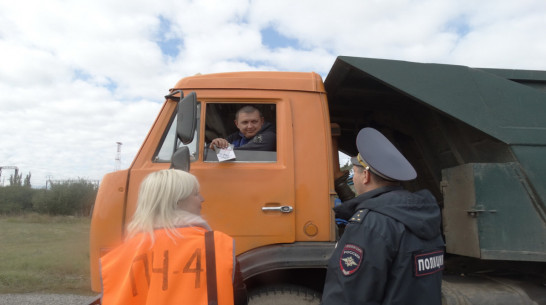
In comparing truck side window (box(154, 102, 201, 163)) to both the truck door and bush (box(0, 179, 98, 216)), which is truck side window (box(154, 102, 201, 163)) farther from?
bush (box(0, 179, 98, 216))

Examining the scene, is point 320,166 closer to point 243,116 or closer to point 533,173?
point 243,116

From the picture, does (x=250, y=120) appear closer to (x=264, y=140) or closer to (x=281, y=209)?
(x=264, y=140)

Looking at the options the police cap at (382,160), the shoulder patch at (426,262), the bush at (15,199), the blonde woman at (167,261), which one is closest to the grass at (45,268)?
the blonde woman at (167,261)

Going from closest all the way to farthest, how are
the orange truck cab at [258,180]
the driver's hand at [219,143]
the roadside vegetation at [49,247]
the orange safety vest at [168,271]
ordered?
the orange safety vest at [168,271]
the orange truck cab at [258,180]
the driver's hand at [219,143]
the roadside vegetation at [49,247]

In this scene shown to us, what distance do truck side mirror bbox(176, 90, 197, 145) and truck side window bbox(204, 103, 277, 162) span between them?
362 millimetres

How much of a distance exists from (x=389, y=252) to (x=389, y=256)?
0.05 feet

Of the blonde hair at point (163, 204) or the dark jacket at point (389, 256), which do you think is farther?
the blonde hair at point (163, 204)

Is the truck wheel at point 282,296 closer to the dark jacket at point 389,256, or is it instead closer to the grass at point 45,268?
the dark jacket at point 389,256

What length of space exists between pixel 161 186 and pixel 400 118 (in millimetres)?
2872

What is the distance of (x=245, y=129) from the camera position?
2965mm

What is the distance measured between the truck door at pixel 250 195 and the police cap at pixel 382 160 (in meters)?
1.03

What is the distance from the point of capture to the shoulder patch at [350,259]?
4.65 feet

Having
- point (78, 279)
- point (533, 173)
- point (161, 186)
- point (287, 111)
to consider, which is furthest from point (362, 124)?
point (78, 279)

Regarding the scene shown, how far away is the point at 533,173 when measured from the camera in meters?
2.49
